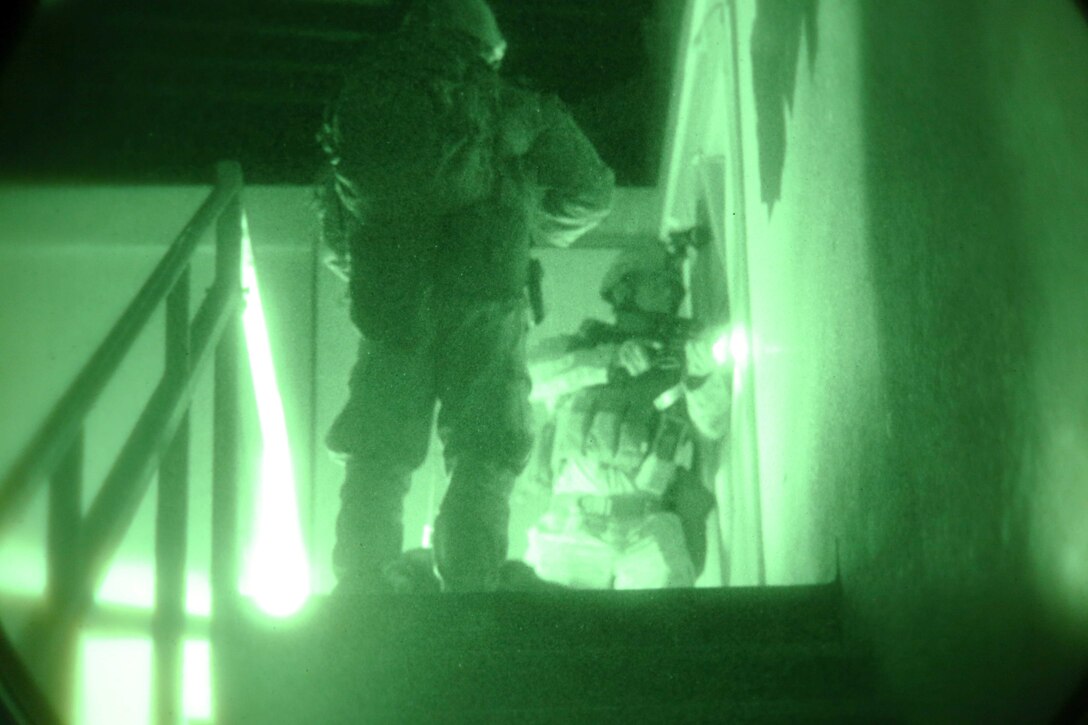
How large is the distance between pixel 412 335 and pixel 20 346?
1.63 meters

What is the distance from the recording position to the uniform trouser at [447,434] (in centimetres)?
276

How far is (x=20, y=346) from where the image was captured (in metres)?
4.05

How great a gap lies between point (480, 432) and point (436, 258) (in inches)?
16.1

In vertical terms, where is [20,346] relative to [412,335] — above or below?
above

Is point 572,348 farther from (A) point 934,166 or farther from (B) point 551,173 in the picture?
(A) point 934,166

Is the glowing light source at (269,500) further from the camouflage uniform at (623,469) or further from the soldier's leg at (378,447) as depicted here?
the camouflage uniform at (623,469)

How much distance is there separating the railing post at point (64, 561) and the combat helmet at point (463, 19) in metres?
1.59

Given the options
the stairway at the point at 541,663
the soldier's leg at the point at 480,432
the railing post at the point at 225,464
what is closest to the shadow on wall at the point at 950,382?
the stairway at the point at 541,663

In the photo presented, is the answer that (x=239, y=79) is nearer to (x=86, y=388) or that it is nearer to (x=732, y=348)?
(x=732, y=348)

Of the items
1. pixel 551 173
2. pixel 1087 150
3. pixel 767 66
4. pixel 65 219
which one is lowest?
pixel 1087 150

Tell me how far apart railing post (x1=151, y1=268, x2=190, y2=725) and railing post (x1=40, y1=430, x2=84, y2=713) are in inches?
11.8

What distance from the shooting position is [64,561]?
1662 millimetres

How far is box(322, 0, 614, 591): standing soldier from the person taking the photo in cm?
287

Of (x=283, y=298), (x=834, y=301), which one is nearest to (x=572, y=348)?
(x=834, y=301)
